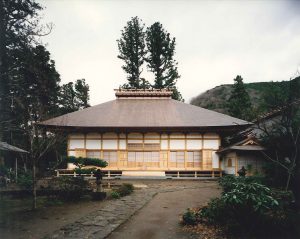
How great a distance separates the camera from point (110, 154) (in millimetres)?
22984

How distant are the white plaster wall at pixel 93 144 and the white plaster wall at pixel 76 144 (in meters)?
0.51

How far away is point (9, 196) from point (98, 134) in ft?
35.3

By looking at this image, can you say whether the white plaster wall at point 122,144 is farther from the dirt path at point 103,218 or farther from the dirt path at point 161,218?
the dirt path at point 103,218

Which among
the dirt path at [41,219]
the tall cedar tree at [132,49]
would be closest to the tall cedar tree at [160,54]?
the tall cedar tree at [132,49]

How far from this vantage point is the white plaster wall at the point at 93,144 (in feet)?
75.1

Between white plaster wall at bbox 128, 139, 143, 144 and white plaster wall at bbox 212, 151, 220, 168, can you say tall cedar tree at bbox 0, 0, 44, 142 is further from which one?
white plaster wall at bbox 212, 151, 220, 168

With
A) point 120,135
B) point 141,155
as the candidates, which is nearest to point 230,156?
point 141,155

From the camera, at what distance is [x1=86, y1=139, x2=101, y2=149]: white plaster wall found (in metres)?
22.9

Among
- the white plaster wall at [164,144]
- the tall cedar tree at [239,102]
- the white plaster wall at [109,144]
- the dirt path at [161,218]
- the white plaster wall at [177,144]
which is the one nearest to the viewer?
the dirt path at [161,218]

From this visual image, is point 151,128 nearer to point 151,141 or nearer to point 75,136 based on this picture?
point 151,141

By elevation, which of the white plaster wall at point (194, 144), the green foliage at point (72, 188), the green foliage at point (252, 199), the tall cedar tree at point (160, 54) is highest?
the tall cedar tree at point (160, 54)

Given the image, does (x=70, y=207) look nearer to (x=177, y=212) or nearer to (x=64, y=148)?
(x=177, y=212)

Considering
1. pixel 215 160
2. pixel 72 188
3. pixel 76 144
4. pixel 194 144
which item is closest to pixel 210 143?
pixel 194 144

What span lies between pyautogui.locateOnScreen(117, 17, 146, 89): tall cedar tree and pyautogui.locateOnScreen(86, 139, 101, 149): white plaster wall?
16.5 metres
